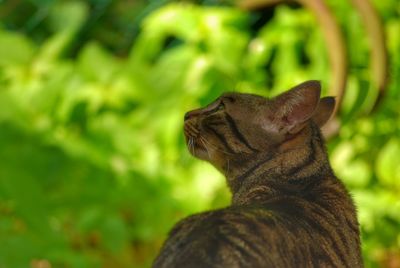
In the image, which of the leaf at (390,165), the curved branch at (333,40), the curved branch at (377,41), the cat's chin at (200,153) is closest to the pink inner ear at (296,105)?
the cat's chin at (200,153)

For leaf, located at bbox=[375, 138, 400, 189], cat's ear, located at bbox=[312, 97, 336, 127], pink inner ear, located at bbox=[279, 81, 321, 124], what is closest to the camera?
pink inner ear, located at bbox=[279, 81, 321, 124]

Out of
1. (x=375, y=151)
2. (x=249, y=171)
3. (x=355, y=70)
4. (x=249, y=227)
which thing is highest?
(x=355, y=70)

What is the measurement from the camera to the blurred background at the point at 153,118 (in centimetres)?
400

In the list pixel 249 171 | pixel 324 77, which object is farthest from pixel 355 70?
pixel 249 171

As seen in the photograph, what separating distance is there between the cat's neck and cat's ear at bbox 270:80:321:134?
0.05m

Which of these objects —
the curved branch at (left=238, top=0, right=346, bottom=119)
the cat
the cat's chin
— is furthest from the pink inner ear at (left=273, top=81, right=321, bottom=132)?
the curved branch at (left=238, top=0, right=346, bottom=119)

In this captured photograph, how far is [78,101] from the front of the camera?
418 cm

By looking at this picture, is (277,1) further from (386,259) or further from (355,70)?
(386,259)

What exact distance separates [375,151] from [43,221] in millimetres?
1218

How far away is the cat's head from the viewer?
2350mm

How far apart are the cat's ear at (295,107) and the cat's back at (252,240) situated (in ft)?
0.78

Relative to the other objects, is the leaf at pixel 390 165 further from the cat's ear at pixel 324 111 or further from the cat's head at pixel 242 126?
the cat's head at pixel 242 126

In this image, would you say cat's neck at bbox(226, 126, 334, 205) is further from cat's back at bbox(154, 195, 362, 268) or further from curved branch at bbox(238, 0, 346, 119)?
curved branch at bbox(238, 0, 346, 119)

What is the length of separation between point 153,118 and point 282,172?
6.21 ft
